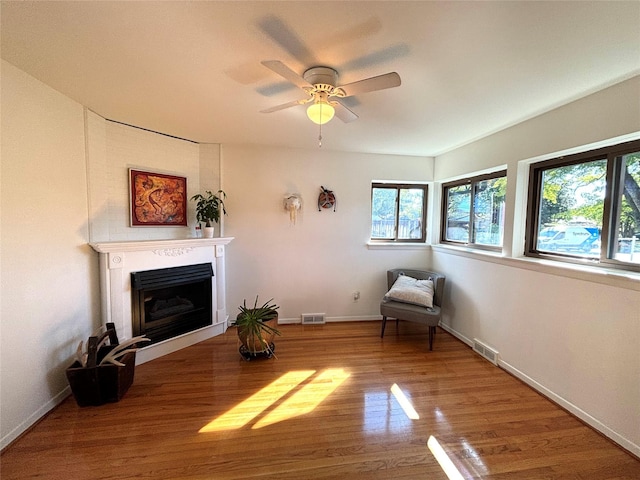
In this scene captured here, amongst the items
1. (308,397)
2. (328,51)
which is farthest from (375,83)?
(308,397)

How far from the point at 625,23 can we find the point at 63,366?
403 cm

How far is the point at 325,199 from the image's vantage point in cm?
370

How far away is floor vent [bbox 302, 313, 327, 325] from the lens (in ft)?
12.3

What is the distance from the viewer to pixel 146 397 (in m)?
2.16

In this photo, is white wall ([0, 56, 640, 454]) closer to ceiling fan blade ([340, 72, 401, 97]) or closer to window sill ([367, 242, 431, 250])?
window sill ([367, 242, 431, 250])

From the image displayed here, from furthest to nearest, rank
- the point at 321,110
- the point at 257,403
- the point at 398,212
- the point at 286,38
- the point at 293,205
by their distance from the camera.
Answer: the point at 398,212 → the point at 293,205 → the point at 257,403 → the point at 321,110 → the point at 286,38

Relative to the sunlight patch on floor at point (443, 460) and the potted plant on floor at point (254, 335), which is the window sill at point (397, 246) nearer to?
the potted plant on floor at point (254, 335)

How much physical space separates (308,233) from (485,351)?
7.96 ft

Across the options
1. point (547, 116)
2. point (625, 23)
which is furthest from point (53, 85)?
point (547, 116)

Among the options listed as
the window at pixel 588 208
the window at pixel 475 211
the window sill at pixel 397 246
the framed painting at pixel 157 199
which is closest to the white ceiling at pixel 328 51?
the window at pixel 588 208

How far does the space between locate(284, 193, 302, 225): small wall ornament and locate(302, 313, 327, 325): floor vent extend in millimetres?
1281

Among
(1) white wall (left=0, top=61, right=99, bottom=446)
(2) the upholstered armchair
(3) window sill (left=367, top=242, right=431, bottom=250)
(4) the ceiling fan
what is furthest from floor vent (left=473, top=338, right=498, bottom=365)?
(1) white wall (left=0, top=61, right=99, bottom=446)

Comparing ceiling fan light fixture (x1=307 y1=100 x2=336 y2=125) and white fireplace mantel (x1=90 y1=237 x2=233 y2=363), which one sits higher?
ceiling fan light fixture (x1=307 y1=100 x2=336 y2=125)

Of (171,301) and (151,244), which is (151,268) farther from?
(171,301)
